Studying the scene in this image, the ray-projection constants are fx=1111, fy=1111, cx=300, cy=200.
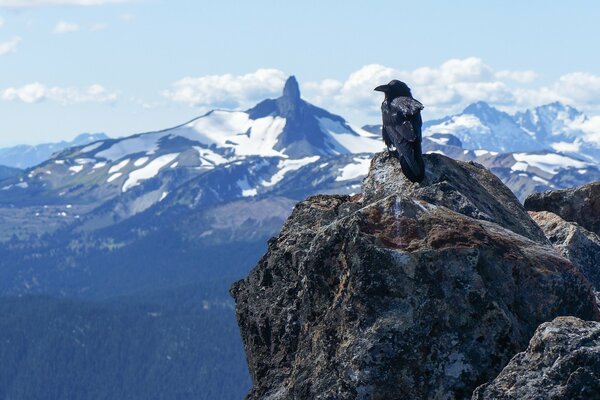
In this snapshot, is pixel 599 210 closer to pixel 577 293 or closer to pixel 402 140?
pixel 402 140

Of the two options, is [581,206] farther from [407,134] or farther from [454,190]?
[407,134]

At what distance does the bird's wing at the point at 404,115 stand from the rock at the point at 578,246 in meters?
4.12

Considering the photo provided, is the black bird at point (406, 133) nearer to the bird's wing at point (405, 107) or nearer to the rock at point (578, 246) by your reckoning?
the bird's wing at point (405, 107)

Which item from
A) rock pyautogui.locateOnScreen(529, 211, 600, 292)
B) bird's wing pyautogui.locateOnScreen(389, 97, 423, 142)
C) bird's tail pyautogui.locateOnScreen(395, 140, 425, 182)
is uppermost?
bird's wing pyautogui.locateOnScreen(389, 97, 423, 142)

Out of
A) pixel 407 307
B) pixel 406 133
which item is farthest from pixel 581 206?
pixel 407 307

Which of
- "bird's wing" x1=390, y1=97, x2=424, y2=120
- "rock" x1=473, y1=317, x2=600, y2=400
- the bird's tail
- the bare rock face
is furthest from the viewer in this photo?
"bird's wing" x1=390, y1=97, x2=424, y2=120

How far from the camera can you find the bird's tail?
20.3 meters

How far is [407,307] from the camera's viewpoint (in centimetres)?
1596

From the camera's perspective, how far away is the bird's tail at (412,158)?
2031 centimetres

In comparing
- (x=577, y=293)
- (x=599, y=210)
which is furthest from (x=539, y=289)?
(x=599, y=210)

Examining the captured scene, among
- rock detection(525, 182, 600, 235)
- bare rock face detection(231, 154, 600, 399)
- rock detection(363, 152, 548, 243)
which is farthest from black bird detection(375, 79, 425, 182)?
rock detection(525, 182, 600, 235)

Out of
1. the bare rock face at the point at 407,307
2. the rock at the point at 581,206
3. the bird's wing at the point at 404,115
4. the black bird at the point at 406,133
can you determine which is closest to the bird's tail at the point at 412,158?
the black bird at the point at 406,133

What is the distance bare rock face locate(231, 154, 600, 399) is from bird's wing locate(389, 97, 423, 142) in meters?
2.38

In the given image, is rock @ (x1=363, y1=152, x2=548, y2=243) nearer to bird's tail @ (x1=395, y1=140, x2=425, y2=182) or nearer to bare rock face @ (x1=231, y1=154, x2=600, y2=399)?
bird's tail @ (x1=395, y1=140, x2=425, y2=182)
